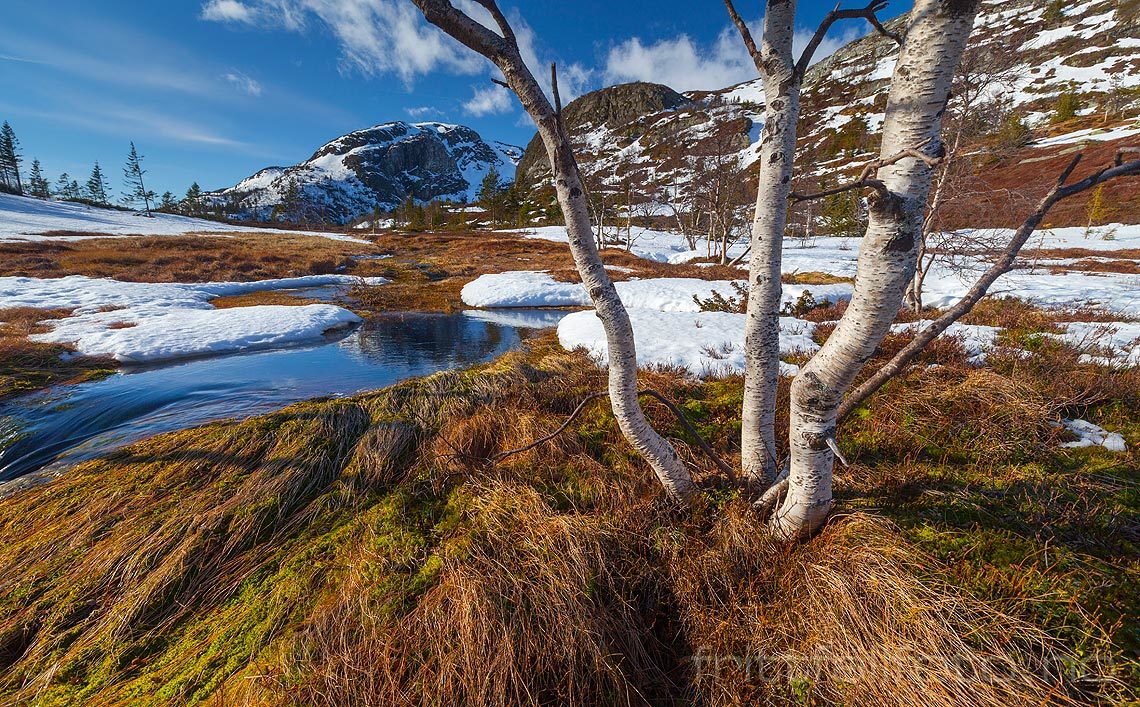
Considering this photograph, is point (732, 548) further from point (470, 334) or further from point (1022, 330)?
point (470, 334)

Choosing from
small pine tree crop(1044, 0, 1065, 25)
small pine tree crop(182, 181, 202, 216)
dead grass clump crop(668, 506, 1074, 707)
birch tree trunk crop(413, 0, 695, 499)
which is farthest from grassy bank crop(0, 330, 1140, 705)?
small pine tree crop(182, 181, 202, 216)

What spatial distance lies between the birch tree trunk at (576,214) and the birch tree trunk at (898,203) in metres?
1.16

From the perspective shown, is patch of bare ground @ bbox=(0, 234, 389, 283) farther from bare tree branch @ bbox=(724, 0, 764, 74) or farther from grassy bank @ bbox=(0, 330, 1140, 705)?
bare tree branch @ bbox=(724, 0, 764, 74)

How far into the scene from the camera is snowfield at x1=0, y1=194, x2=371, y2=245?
38969mm

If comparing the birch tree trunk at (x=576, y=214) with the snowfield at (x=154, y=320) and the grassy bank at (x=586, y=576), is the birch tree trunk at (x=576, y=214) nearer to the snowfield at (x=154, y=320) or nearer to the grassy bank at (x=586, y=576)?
the grassy bank at (x=586, y=576)

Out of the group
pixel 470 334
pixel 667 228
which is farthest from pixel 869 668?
pixel 667 228

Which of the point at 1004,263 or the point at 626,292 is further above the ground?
the point at 1004,263

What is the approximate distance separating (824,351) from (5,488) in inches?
351

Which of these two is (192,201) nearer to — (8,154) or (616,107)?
(8,154)

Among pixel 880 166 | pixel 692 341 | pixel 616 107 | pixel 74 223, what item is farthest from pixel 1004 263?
pixel 616 107

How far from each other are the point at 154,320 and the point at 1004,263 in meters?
18.8

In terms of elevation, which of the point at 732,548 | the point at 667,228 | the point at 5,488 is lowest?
the point at 5,488

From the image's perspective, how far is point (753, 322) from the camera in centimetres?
303

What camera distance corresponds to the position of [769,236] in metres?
2.90
